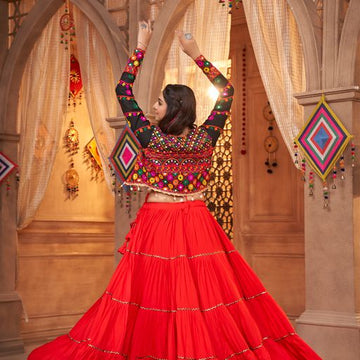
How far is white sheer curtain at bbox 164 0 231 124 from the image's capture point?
4.56 metres

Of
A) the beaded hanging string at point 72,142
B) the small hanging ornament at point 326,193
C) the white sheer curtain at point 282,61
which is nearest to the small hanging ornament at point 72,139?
the beaded hanging string at point 72,142

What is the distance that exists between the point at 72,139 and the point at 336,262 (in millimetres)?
3416

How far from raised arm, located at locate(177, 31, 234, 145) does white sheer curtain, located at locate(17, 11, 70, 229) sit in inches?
109

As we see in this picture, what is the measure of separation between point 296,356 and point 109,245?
13.8 feet

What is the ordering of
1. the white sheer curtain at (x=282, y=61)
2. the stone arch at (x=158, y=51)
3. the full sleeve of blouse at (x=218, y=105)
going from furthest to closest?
the stone arch at (x=158, y=51) < the white sheer curtain at (x=282, y=61) < the full sleeve of blouse at (x=218, y=105)

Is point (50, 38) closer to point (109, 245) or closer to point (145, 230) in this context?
point (109, 245)

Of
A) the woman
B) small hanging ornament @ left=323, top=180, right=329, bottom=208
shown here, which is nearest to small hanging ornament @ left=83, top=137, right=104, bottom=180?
small hanging ornament @ left=323, top=180, right=329, bottom=208

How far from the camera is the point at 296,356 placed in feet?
9.80

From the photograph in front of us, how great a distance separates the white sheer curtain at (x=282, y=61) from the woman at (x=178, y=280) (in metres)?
1.16

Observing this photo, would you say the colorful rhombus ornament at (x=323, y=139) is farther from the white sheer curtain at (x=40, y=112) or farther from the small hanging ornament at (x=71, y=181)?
the small hanging ornament at (x=71, y=181)

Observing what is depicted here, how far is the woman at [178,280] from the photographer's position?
2.85 meters

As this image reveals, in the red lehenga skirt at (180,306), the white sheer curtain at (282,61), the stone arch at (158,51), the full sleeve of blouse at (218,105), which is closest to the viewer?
the red lehenga skirt at (180,306)

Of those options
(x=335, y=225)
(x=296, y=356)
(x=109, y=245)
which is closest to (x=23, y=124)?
(x=109, y=245)

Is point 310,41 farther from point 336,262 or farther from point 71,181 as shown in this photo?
point 71,181
